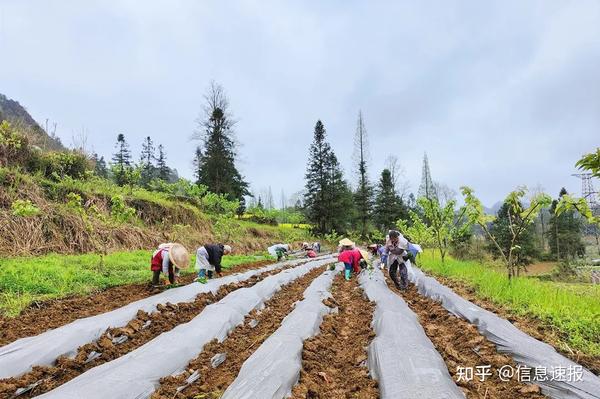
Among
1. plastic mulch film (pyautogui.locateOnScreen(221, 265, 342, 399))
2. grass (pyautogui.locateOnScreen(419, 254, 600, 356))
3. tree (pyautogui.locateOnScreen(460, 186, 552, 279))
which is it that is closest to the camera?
plastic mulch film (pyautogui.locateOnScreen(221, 265, 342, 399))

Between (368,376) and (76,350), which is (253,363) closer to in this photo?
(368,376)

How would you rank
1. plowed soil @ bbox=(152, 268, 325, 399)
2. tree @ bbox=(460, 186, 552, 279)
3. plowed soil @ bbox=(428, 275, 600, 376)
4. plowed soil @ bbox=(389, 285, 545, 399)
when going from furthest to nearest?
tree @ bbox=(460, 186, 552, 279), plowed soil @ bbox=(428, 275, 600, 376), plowed soil @ bbox=(152, 268, 325, 399), plowed soil @ bbox=(389, 285, 545, 399)

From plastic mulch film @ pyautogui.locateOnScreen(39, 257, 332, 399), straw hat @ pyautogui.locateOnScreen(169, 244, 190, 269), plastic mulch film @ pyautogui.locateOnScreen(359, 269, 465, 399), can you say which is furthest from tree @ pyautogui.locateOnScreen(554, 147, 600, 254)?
straw hat @ pyautogui.locateOnScreen(169, 244, 190, 269)

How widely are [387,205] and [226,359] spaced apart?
34.7 m

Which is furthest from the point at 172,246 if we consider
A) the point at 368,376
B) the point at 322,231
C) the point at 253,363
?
the point at 322,231

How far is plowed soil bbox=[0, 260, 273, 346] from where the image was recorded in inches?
159

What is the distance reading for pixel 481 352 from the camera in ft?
11.2

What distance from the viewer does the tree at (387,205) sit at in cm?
3653

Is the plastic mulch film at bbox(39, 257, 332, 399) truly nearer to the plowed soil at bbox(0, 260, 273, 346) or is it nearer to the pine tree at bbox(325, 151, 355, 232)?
the plowed soil at bbox(0, 260, 273, 346)

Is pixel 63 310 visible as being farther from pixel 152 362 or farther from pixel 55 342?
pixel 152 362

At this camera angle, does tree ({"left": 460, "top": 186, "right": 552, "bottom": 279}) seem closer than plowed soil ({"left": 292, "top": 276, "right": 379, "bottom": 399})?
No

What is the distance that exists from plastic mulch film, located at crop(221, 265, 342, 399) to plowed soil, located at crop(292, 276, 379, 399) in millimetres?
91

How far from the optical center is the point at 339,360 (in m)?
3.51

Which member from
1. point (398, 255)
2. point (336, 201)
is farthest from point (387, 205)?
point (398, 255)
